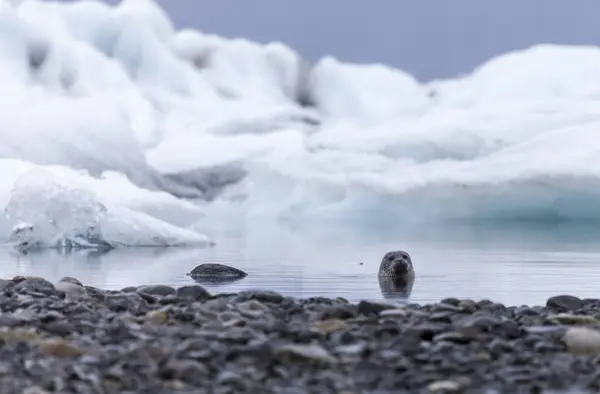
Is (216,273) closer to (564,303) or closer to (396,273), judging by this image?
(396,273)

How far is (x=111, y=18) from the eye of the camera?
155ft

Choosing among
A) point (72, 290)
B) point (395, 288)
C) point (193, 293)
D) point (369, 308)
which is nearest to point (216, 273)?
point (395, 288)

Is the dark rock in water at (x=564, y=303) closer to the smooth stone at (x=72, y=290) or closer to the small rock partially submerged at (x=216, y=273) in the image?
the smooth stone at (x=72, y=290)

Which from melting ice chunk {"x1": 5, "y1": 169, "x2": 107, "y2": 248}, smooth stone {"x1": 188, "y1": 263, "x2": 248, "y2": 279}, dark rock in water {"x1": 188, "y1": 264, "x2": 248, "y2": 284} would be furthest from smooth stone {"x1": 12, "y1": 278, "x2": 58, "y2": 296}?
melting ice chunk {"x1": 5, "y1": 169, "x2": 107, "y2": 248}

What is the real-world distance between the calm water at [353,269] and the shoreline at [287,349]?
10.7 ft

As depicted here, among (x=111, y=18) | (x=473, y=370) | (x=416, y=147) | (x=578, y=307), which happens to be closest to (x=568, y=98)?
(x=416, y=147)

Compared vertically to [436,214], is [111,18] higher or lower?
higher

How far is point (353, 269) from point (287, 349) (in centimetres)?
1062

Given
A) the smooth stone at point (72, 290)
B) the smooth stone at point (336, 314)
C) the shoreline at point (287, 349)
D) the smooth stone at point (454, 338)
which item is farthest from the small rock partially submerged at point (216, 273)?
the smooth stone at point (454, 338)

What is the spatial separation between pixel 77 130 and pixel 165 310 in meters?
30.3

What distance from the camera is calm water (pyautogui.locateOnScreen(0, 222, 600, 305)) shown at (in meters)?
11.4

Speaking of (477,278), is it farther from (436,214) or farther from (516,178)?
(436,214)

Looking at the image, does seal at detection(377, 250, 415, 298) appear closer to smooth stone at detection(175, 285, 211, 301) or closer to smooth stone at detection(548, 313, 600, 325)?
smooth stone at detection(175, 285, 211, 301)

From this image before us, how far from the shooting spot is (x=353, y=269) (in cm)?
1554
